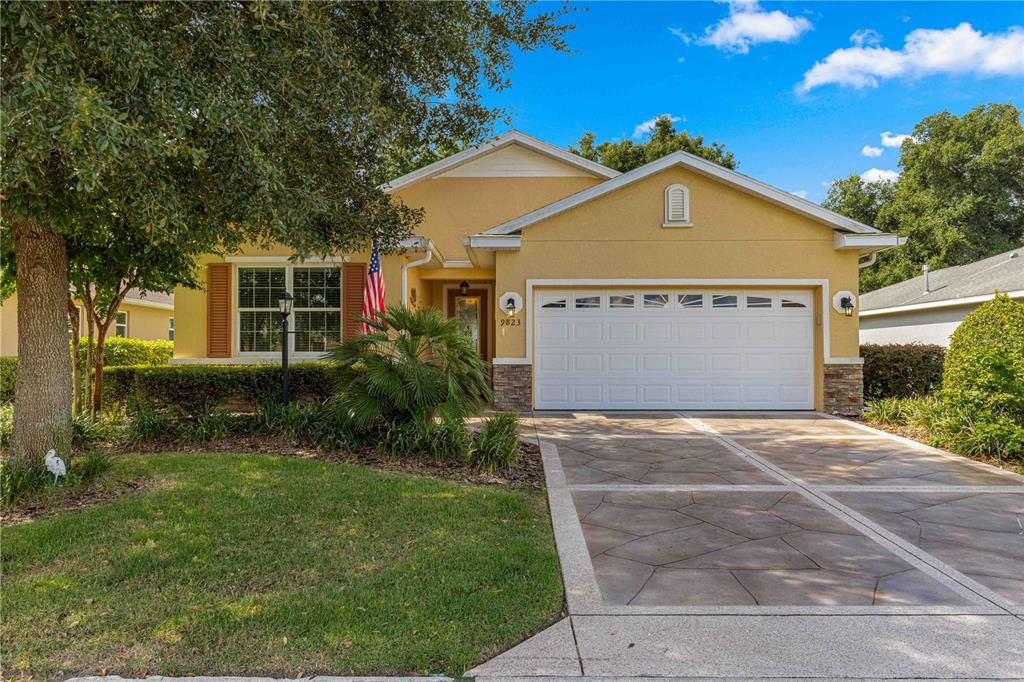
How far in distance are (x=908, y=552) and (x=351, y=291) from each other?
1035 centimetres

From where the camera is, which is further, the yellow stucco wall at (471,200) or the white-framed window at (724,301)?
the yellow stucco wall at (471,200)

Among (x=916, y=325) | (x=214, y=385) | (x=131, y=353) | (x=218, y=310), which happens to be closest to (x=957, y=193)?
(x=916, y=325)

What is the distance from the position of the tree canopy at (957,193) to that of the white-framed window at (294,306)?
28676mm

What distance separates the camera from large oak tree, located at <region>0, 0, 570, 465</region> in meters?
3.58

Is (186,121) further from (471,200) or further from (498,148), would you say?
(498,148)

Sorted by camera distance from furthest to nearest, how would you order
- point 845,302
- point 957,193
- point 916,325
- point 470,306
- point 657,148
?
point 957,193, point 657,148, point 916,325, point 470,306, point 845,302

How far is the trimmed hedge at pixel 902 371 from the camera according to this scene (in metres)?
11.0

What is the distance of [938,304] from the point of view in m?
14.6

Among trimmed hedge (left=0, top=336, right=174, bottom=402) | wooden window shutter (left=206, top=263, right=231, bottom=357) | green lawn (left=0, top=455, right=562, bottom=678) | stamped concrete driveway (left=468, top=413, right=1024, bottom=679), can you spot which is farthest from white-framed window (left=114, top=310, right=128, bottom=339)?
stamped concrete driveway (left=468, top=413, right=1024, bottom=679)

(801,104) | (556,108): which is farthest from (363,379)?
(801,104)

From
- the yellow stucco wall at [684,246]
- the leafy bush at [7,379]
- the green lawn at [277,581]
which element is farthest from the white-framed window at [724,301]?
the leafy bush at [7,379]

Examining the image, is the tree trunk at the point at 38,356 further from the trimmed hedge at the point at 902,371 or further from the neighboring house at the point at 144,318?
the trimmed hedge at the point at 902,371

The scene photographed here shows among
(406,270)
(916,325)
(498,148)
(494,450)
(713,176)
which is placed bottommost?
(494,450)

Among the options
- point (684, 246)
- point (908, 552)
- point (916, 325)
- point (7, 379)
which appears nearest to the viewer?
point (908, 552)
